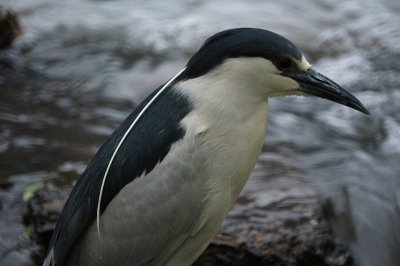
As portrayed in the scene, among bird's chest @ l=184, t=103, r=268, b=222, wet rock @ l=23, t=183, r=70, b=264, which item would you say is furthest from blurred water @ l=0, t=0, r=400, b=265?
bird's chest @ l=184, t=103, r=268, b=222

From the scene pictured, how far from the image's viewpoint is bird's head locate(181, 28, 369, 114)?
2898mm

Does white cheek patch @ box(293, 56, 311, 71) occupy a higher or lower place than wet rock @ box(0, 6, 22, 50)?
higher

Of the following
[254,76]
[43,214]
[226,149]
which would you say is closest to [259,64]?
[254,76]

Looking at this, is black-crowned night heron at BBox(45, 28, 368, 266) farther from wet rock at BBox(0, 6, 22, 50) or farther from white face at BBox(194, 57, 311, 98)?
wet rock at BBox(0, 6, 22, 50)

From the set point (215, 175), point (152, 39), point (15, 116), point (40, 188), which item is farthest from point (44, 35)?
point (215, 175)

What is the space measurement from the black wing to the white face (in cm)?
19

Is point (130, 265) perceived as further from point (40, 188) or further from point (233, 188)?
point (40, 188)

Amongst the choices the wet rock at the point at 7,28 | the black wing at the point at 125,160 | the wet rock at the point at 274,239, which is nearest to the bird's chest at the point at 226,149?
the black wing at the point at 125,160

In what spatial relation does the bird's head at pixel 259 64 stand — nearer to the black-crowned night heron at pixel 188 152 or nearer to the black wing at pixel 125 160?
the black-crowned night heron at pixel 188 152

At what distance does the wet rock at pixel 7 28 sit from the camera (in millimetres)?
6348

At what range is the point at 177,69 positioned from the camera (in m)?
6.42

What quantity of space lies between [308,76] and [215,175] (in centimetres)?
52

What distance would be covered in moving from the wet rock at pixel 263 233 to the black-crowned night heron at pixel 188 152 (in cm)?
57

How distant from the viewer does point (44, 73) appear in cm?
628
